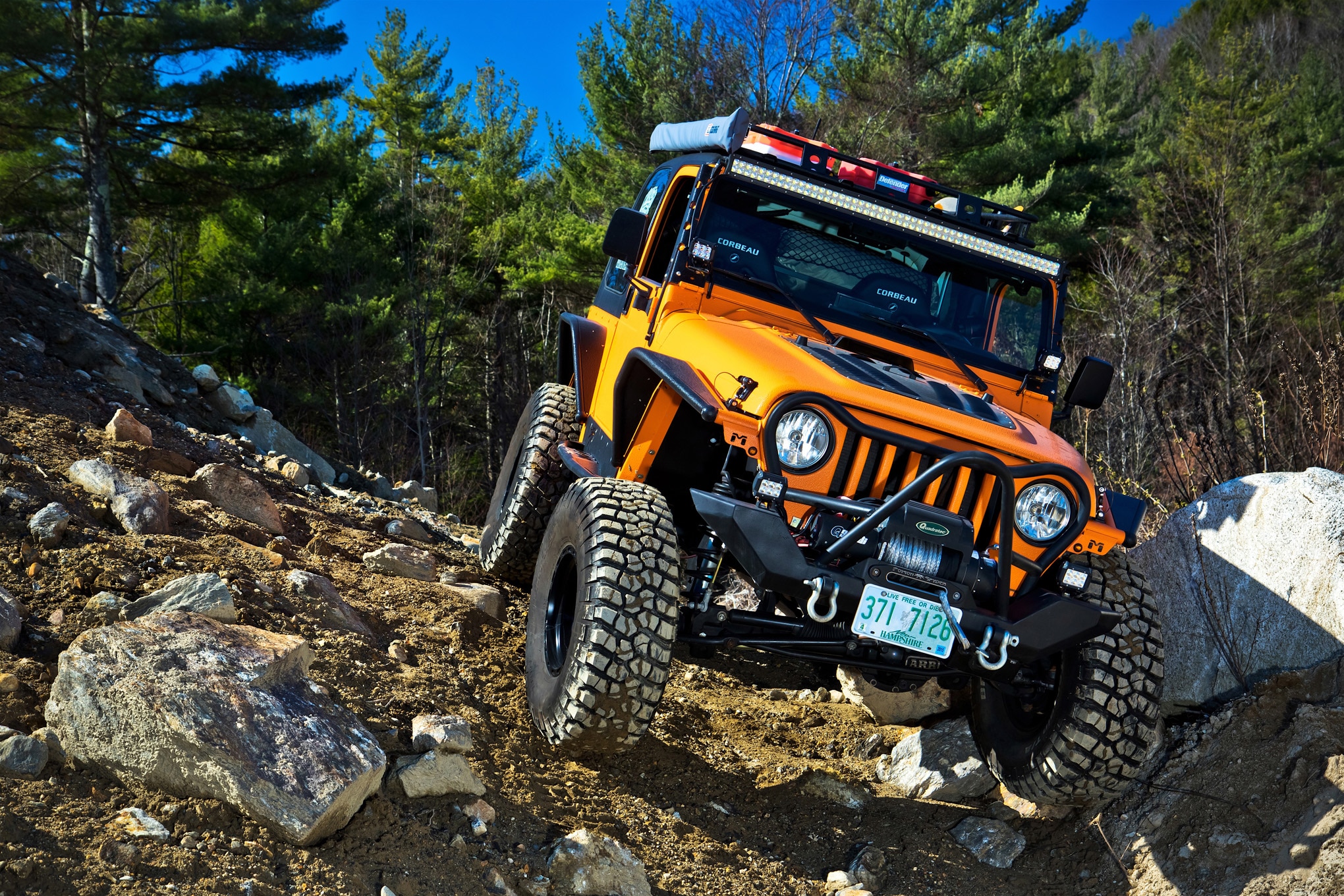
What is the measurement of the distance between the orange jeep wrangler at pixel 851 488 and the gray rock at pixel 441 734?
32 cm

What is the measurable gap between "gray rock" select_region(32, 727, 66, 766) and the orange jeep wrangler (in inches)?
60.8

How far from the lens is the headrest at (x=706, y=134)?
4.62m

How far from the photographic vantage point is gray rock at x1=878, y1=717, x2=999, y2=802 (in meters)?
4.46

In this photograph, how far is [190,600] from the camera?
378cm

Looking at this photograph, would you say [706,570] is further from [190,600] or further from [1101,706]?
[190,600]

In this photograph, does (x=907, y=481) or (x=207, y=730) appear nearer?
(x=207, y=730)

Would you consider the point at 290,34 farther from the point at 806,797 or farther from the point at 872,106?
the point at 806,797

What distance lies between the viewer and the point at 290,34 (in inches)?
611

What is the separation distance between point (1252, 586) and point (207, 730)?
4498mm

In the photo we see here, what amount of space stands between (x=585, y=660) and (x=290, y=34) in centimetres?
1497

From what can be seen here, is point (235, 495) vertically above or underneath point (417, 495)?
above

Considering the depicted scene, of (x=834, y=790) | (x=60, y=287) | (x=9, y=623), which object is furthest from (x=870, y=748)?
(x=60, y=287)

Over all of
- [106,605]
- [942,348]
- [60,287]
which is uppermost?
[942,348]

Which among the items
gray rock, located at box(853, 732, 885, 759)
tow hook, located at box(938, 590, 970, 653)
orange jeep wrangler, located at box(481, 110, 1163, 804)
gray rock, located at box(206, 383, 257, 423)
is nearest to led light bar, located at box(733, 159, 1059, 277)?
orange jeep wrangler, located at box(481, 110, 1163, 804)
